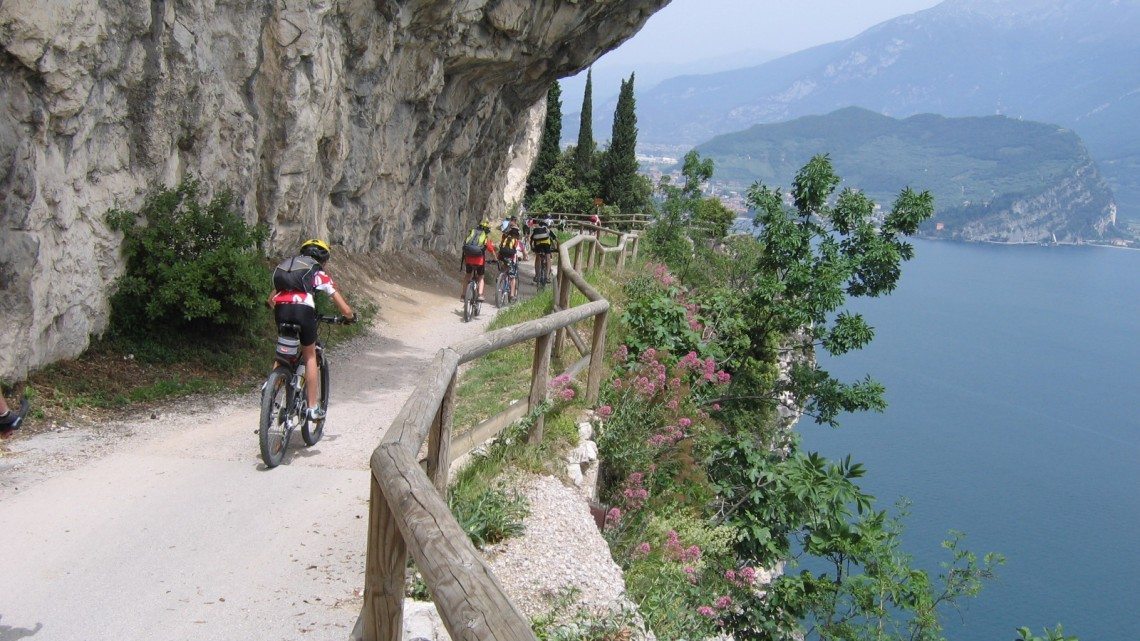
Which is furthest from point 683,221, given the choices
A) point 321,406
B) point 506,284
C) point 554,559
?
point 554,559

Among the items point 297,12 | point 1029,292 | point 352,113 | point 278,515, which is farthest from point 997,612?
point 1029,292

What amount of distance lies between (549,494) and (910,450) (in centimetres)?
5110

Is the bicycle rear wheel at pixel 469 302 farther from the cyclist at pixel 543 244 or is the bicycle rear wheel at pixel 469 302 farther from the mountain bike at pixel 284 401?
the mountain bike at pixel 284 401

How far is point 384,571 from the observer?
3.20m

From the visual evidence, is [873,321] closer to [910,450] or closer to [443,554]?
[910,450]

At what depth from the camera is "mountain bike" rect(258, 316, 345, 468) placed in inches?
274

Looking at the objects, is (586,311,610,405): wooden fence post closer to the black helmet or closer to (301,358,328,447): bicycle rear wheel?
(301,358,328,447): bicycle rear wheel

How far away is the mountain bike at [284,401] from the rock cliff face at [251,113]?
282 cm

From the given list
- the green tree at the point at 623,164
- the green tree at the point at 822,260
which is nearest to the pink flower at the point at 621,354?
the green tree at the point at 822,260

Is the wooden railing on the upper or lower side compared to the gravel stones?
upper

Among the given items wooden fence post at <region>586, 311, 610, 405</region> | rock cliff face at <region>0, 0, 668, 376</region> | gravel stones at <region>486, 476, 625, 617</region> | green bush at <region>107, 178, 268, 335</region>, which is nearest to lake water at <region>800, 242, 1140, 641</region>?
rock cliff face at <region>0, 0, 668, 376</region>

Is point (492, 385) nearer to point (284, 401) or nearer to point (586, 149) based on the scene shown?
point (284, 401)

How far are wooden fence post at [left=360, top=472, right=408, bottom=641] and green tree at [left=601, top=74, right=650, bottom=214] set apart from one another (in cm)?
5593

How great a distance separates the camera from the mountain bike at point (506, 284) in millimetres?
18281
